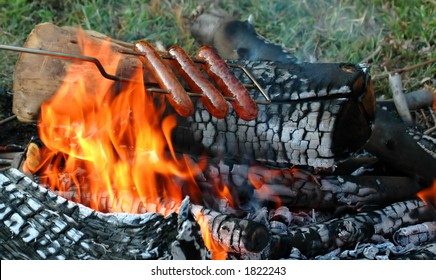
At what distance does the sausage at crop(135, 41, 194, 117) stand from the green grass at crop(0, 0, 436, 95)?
5.16 feet

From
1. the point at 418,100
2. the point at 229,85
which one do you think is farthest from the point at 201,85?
the point at 418,100

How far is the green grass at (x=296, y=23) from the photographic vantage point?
3961 millimetres

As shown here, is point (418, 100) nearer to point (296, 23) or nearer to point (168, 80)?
point (296, 23)

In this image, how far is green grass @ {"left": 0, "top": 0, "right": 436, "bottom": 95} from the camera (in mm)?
3961

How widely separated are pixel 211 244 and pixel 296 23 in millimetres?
2288

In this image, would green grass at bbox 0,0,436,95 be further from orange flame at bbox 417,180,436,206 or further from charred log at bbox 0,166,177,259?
charred log at bbox 0,166,177,259

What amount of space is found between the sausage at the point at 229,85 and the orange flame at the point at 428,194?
986 mm

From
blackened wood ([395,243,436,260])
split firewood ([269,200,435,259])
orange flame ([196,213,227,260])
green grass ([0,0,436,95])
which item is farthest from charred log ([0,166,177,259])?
green grass ([0,0,436,95])

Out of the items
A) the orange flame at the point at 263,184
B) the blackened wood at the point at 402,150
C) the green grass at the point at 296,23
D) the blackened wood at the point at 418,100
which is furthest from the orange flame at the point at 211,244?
the green grass at the point at 296,23

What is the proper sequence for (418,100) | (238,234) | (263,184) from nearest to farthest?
(238,234) → (263,184) → (418,100)

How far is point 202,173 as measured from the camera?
104 inches

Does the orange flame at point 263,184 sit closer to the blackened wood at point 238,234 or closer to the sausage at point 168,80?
the blackened wood at point 238,234
